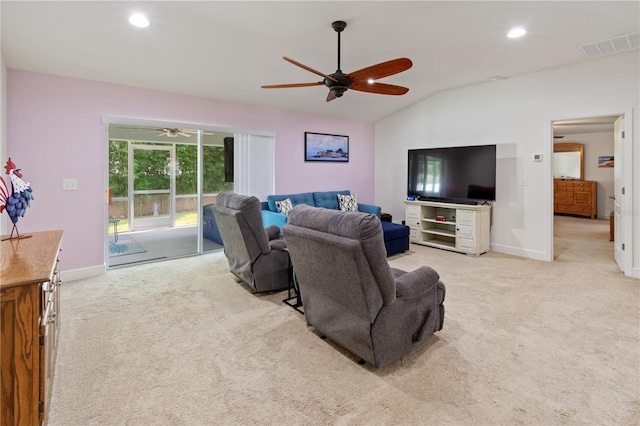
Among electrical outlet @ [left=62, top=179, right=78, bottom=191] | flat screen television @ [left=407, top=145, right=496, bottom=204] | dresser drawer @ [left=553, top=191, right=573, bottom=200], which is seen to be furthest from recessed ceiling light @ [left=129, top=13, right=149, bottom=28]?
dresser drawer @ [left=553, top=191, right=573, bottom=200]

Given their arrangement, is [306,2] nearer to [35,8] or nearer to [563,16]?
[35,8]

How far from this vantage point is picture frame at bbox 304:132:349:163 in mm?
6281

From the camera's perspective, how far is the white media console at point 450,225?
17.0 ft

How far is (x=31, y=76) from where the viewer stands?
367cm

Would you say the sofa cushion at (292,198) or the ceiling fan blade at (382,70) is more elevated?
the ceiling fan blade at (382,70)

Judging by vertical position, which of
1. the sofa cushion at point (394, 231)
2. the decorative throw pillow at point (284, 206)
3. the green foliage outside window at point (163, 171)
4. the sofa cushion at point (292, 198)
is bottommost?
the sofa cushion at point (394, 231)

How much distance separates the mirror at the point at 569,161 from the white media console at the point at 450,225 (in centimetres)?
634

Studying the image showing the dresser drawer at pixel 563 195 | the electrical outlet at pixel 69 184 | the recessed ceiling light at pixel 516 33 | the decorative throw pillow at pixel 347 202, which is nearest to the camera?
the recessed ceiling light at pixel 516 33

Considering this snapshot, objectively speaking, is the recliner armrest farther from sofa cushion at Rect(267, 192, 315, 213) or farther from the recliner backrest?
sofa cushion at Rect(267, 192, 315, 213)

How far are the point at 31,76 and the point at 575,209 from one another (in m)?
11.9

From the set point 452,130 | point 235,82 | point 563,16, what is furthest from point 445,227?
point 235,82

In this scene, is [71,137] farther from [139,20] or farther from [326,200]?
[326,200]

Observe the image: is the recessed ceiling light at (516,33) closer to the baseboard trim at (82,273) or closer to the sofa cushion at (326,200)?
the sofa cushion at (326,200)

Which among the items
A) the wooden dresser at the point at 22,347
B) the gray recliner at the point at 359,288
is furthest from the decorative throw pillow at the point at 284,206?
the wooden dresser at the point at 22,347
